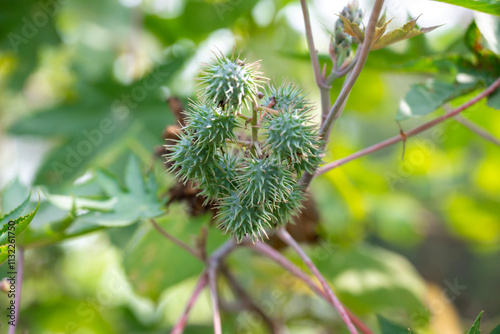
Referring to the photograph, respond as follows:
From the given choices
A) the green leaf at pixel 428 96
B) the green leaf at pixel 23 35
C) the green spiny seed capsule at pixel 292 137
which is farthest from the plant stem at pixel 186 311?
the green leaf at pixel 23 35

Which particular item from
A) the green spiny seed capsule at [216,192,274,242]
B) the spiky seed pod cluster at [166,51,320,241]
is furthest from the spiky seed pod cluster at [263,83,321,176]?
the green spiny seed capsule at [216,192,274,242]

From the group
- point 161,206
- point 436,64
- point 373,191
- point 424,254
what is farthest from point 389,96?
point 424,254

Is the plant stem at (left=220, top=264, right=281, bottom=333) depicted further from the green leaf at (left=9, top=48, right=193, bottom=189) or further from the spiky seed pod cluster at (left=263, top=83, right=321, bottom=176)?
the spiky seed pod cluster at (left=263, top=83, right=321, bottom=176)

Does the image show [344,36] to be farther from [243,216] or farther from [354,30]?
[243,216]

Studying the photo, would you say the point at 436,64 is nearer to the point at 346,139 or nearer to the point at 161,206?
the point at 161,206

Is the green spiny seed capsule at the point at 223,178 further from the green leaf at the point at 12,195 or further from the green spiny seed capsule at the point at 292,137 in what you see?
the green leaf at the point at 12,195

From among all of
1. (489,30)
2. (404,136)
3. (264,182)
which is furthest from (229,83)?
(489,30)

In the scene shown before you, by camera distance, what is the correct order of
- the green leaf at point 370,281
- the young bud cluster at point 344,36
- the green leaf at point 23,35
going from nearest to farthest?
1. the young bud cluster at point 344,36
2. the green leaf at point 370,281
3. the green leaf at point 23,35
